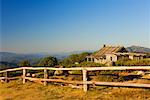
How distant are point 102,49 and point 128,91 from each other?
60.0 m

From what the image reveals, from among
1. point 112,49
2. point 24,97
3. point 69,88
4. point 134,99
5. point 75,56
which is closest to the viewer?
point 134,99

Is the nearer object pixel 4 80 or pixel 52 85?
pixel 52 85

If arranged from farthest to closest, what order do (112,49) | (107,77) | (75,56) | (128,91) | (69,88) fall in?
1. (75,56)
2. (112,49)
3. (107,77)
4. (69,88)
5. (128,91)

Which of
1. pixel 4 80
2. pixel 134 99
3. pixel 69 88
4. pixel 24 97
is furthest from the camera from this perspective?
pixel 4 80

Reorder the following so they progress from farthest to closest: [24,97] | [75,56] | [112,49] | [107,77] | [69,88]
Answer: [75,56] → [112,49] → [107,77] → [69,88] → [24,97]

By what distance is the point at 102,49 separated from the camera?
72125 mm

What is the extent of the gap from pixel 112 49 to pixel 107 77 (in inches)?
1953

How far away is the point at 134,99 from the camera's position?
35.9ft

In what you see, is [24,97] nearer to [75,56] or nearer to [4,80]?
[4,80]

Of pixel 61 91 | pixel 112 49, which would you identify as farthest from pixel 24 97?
pixel 112 49

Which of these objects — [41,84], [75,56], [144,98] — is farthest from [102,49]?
[144,98]

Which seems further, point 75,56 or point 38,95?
point 75,56

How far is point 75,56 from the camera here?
81938 millimetres

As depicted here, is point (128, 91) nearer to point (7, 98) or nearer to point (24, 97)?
point (24, 97)
